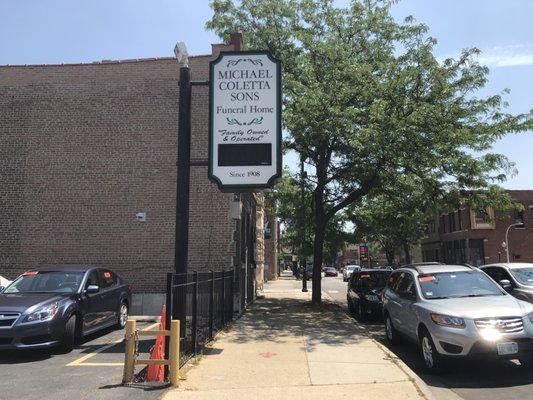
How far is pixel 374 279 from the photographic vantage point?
54.7 ft

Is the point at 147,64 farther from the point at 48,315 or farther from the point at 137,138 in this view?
the point at 48,315

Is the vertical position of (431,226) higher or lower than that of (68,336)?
higher

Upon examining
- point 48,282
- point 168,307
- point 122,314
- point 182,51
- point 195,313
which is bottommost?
point 122,314

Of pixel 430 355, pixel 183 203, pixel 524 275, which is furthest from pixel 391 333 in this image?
pixel 183 203

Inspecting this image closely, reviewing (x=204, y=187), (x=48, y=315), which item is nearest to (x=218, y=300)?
(x=48, y=315)

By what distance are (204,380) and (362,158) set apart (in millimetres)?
8599

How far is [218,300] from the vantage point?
11695 mm

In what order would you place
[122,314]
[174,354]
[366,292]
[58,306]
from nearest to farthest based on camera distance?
[174,354], [58,306], [122,314], [366,292]

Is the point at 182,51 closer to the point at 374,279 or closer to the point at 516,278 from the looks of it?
the point at 516,278

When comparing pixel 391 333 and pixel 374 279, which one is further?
pixel 374 279

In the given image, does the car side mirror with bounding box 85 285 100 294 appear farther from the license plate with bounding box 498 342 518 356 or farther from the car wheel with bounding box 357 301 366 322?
the car wheel with bounding box 357 301 366 322

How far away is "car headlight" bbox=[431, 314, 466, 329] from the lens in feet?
24.9

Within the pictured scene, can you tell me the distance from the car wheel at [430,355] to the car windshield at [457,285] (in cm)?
91

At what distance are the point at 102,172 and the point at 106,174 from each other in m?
0.15
